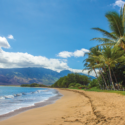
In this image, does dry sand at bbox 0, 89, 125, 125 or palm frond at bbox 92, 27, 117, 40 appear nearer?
dry sand at bbox 0, 89, 125, 125

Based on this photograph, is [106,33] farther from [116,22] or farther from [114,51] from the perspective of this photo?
[114,51]

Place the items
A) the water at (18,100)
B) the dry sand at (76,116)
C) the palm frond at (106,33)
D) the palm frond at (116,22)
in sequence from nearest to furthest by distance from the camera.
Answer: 1. the dry sand at (76,116)
2. the water at (18,100)
3. the palm frond at (116,22)
4. the palm frond at (106,33)

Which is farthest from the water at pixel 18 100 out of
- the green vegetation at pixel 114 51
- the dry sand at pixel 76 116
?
the green vegetation at pixel 114 51

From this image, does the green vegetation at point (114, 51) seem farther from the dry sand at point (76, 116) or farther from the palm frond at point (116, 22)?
the dry sand at point (76, 116)

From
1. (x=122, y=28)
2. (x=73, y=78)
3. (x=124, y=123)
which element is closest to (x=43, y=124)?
(x=124, y=123)

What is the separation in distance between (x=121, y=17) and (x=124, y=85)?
1404 centimetres

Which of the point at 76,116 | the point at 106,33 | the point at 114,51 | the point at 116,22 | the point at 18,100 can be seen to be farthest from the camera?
the point at 114,51

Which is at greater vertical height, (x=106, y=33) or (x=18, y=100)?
(x=106, y=33)

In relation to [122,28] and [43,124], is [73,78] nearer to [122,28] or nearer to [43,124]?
[122,28]

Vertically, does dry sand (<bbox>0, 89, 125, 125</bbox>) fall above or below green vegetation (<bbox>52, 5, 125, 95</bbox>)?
below

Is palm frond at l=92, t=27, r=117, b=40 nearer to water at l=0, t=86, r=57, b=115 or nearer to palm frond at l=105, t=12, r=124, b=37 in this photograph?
palm frond at l=105, t=12, r=124, b=37

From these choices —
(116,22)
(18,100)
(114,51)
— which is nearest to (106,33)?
(116,22)

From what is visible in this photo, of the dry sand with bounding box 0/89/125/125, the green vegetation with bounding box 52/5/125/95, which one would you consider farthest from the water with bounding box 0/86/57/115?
the green vegetation with bounding box 52/5/125/95

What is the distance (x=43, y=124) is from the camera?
11.0ft
